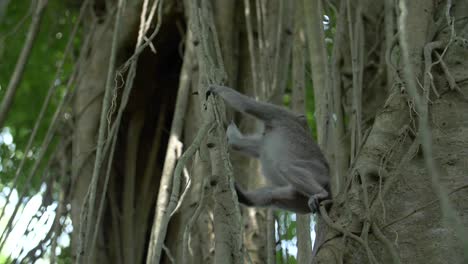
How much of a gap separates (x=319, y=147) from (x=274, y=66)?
2.54ft

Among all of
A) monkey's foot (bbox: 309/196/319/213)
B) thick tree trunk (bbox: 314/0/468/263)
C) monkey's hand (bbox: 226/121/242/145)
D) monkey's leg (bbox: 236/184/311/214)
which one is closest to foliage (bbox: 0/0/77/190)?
monkey's hand (bbox: 226/121/242/145)

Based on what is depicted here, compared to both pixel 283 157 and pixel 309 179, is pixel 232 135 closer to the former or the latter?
pixel 283 157

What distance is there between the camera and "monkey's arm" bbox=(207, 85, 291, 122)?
3765 mm

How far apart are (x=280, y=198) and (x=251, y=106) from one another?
0.53 metres

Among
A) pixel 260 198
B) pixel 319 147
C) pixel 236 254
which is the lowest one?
pixel 236 254

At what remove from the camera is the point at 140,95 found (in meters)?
5.93

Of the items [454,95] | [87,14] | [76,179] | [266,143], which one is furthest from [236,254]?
[87,14]

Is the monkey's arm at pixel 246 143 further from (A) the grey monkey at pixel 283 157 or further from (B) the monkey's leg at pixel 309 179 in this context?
(B) the monkey's leg at pixel 309 179

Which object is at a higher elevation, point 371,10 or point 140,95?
point 371,10

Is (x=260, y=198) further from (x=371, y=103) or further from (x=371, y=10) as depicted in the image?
(x=371, y=10)

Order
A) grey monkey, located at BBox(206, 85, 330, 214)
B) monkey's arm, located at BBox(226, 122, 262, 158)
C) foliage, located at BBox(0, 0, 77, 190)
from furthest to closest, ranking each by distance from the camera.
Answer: foliage, located at BBox(0, 0, 77, 190), monkey's arm, located at BBox(226, 122, 262, 158), grey monkey, located at BBox(206, 85, 330, 214)

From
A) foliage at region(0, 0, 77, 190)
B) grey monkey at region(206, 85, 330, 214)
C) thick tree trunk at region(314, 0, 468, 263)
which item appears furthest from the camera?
foliage at region(0, 0, 77, 190)

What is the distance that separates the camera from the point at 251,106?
156 inches

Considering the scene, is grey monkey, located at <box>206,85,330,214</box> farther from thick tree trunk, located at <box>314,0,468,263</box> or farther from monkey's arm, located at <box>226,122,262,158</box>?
thick tree trunk, located at <box>314,0,468,263</box>
